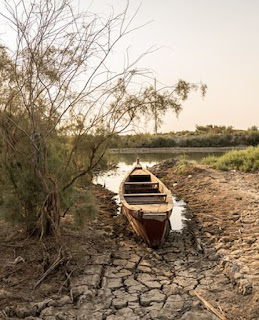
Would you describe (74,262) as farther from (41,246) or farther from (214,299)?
(214,299)

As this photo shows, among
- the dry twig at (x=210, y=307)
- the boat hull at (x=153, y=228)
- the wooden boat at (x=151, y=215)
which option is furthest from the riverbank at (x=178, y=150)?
the dry twig at (x=210, y=307)

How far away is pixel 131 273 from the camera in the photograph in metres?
6.92

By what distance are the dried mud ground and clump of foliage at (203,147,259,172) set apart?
8.29m

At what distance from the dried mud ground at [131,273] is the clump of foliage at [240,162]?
27.2 feet

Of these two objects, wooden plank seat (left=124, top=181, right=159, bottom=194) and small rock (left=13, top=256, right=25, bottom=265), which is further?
wooden plank seat (left=124, top=181, right=159, bottom=194)

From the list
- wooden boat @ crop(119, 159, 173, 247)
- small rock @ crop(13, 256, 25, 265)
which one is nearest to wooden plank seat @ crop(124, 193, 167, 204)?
wooden boat @ crop(119, 159, 173, 247)

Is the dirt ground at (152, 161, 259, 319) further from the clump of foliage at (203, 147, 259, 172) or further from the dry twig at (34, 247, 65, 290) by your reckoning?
the dry twig at (34, 247, 65, 290)

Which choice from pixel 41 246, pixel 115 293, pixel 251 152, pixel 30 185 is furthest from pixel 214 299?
pixel 251 152

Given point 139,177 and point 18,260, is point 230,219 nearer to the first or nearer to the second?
point 18,260

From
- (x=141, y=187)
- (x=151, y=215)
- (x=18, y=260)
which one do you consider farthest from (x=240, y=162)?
(x=18, y=260)

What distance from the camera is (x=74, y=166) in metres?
8.49

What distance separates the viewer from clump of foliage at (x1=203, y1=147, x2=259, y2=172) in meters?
18.5

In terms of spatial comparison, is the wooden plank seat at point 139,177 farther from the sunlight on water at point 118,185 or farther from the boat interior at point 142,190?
the sunlight on water at point 118,185

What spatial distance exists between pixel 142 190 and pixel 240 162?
8.60 m
